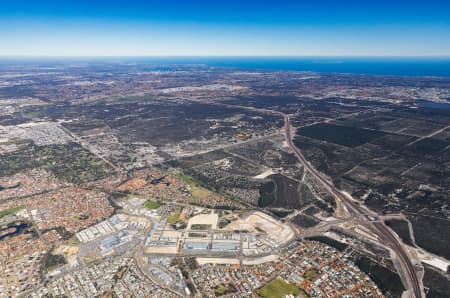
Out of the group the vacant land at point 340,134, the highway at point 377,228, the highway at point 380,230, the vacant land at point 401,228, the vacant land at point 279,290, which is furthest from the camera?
the vacant land at point 340,134

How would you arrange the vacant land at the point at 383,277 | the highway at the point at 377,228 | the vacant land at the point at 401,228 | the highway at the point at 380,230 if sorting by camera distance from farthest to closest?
1. the vacant land at the point at 401,228
2. the highway at the point at 380,230
3. the highway at the point at 377,228
4. the vacant land at the point at 383,277

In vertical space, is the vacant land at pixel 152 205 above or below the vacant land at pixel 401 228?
below

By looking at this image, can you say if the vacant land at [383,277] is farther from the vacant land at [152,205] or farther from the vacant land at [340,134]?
the vacant land at [340,134]

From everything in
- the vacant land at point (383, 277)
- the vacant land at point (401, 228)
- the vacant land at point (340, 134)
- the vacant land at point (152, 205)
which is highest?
the vacant land at point (340, 134)

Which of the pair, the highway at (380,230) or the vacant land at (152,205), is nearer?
the highway at (380,230)

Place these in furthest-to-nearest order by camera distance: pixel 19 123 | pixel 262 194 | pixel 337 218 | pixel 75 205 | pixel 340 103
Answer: pixel 340 103 < pixel 19 123 < pixel 262 194 < pixel 75 205 < pixel 337 218

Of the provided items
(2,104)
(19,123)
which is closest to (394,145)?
(19,123)

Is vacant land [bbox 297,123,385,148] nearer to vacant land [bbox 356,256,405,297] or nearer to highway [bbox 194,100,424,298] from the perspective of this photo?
highway [bbox 194,100,424,298]

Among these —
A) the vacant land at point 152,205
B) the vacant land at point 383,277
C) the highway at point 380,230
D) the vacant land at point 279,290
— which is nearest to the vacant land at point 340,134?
the highway at point 380,230

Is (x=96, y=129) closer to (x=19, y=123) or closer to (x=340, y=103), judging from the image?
(x=19, y=123)

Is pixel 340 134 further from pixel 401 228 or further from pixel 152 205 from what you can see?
pixel 152 205

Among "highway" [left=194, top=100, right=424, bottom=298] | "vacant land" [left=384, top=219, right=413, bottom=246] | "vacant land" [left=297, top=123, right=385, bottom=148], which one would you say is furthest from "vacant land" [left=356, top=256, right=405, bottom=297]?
"vacant land" [left=297, top=123, right=385, bottom=148]
